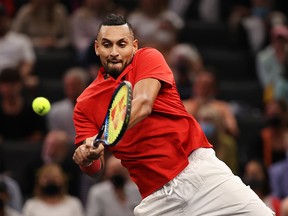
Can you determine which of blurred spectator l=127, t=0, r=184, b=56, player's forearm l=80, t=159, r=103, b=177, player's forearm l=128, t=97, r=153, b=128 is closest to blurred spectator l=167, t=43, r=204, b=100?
blurred spectator l=127, t=0, r=184, b=56

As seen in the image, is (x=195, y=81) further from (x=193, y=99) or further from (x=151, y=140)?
(x=151, y=140)

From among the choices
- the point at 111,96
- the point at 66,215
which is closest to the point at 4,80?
the point at 66,215

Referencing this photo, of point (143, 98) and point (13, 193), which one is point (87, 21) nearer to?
point (13, 193)

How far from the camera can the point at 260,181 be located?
10.3 metres

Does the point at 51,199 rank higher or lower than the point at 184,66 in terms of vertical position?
lower

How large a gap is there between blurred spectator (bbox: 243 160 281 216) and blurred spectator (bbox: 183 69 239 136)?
70cm

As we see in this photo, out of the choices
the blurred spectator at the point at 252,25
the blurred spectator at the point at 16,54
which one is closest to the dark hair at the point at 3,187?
the blurred spectator at the point at 16,54

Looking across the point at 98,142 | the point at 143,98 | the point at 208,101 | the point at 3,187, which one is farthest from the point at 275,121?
the point at 98,142

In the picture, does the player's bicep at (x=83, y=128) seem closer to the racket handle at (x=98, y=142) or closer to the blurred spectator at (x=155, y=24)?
the racket handle at (x=98, y=142)

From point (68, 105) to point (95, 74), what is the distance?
2.19 feet

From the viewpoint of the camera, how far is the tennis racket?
5496mm

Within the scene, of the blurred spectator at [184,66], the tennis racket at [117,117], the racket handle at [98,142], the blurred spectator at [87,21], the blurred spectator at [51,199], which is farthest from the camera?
the blurred spectator at [87,21]

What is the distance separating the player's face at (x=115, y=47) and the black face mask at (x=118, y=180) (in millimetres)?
4040

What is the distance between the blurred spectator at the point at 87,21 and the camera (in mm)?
12688
